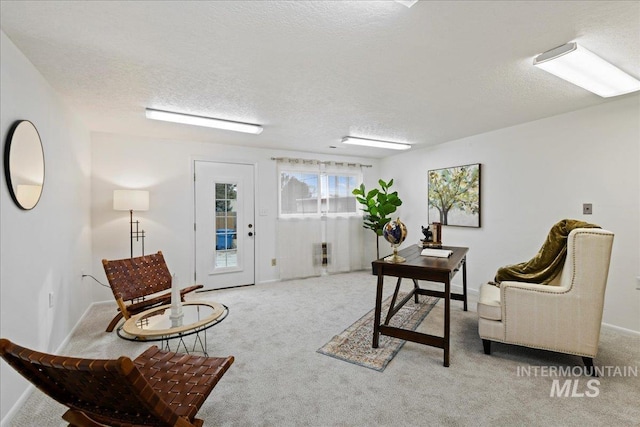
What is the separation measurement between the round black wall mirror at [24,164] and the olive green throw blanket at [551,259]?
3733 millimetres

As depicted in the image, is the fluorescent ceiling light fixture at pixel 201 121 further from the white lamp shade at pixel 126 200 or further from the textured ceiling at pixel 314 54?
the white lamp shade at pixel 126 200

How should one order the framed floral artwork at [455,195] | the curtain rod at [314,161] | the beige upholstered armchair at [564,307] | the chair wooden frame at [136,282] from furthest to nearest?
1. the curtain rod at [314,161]
2. the framed floral artwork at [455,195]
3. the chair wooden frame at [136,282]
4. the beige upholstered armchair at [564,307]

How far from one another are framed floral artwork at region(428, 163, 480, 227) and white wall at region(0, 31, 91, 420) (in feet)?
15.8

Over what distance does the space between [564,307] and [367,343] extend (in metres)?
1.57

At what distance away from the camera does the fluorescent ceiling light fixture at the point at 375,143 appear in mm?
4500

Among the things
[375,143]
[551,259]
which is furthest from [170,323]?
[375,143]

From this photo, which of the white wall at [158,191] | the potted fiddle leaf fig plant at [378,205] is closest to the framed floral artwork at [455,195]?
the potted fiddle leaf fig plant at [378,205]

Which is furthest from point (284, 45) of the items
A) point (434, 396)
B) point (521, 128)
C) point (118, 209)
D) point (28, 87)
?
point (521, 128)

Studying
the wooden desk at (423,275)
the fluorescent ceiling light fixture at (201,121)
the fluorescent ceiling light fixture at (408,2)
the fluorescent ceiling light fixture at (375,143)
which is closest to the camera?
the fluorescent ceiling light fixture at (408,2)

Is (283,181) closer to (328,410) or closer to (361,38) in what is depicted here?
(361,38)

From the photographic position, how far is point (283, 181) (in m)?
5.32

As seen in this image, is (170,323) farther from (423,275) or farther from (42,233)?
(423,275)

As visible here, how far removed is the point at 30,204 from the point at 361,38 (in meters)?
2.50

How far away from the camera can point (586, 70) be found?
228cm
